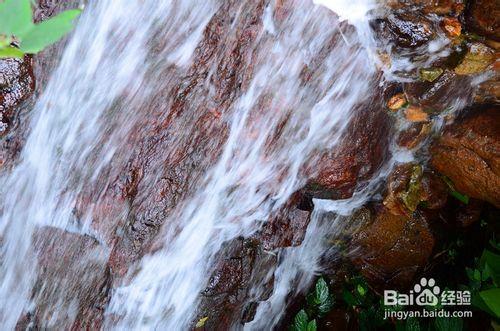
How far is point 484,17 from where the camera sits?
9.62 feet

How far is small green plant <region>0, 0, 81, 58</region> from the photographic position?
0.88 meters

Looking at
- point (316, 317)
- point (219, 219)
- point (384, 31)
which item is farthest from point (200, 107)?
point (316, 317)

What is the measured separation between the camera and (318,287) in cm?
407

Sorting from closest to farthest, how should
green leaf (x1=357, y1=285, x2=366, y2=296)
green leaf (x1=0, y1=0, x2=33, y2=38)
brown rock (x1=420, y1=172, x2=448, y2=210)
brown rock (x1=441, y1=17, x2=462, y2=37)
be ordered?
green leaf (x1=0, y1=0, x2=33, y2=38)
brown rock (x1=441, y1=17, x2=462, y2=37)
brown rock (x1=420, y1=172, x2=448, y2=210)
green leaf (x1=357, y1=285, x2=366, y2=296)

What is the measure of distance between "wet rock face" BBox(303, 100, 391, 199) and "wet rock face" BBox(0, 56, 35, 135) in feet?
6.32

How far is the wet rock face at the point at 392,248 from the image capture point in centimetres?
403

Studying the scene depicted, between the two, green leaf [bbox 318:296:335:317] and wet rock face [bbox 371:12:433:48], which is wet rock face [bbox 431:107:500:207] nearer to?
wet rock face [bbox 371:12:433:48]

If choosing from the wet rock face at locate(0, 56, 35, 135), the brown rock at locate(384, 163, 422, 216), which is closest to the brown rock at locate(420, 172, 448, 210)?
the brown rock at locate(384, 163, 422, 216)

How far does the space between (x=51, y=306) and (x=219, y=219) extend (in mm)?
1221

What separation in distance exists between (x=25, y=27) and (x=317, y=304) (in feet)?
12.2

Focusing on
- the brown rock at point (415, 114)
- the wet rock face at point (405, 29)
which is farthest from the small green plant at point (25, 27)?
the brown rock at point (415, 114)

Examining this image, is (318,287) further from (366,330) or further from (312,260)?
(366,330)

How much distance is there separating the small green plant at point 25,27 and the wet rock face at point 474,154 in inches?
122

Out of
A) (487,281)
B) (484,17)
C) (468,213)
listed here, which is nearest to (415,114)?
(484,17)
